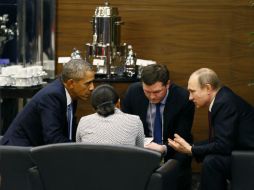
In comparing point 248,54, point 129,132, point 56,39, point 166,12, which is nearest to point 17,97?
point 56,39

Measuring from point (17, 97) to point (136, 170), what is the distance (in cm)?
298

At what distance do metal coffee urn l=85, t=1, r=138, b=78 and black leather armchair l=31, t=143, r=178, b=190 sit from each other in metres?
2.68

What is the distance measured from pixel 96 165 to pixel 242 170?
104cm

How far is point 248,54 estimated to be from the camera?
22.1 ft

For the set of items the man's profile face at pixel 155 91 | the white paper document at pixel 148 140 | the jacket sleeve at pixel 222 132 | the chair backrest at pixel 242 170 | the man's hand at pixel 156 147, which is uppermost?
the man's profile face at pixel 155 91

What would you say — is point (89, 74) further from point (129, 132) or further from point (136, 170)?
point (136, 170)

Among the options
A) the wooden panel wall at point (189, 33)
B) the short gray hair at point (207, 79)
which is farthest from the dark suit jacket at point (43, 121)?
the wooden panel wall at point (189, 33)

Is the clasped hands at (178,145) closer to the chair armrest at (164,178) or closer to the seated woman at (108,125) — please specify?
the seated woman at (108,125)

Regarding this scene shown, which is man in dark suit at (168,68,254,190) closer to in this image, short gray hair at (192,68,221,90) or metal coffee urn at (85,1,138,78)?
short gray hair at (192,68,221,90)

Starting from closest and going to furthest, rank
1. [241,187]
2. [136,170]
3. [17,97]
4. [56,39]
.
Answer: [136,170] < [241,187] < [17,97] < [56,39]

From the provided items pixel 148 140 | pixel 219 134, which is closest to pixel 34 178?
pixel 148 140

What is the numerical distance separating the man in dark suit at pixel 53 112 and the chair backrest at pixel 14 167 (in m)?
0.31

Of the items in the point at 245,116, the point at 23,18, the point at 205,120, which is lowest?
the point at 205,120

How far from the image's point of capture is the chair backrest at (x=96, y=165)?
12.2 ft
